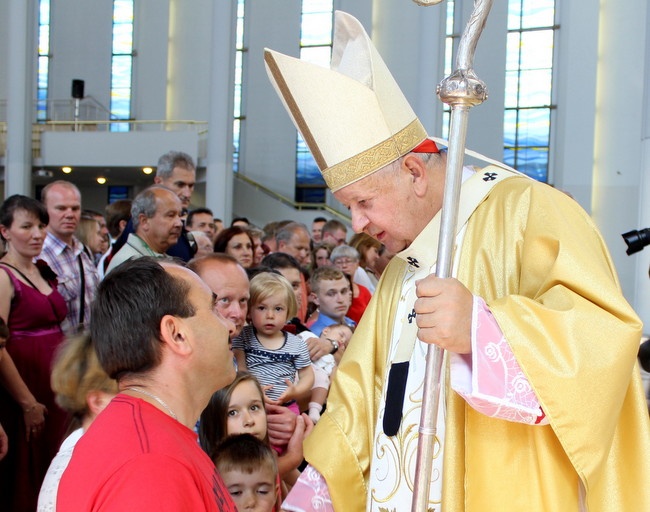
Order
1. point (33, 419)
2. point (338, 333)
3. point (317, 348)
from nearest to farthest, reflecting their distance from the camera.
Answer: point (33, 419)
point (317, 348)
point (338, 333)

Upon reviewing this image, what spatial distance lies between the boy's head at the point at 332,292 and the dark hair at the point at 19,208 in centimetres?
154

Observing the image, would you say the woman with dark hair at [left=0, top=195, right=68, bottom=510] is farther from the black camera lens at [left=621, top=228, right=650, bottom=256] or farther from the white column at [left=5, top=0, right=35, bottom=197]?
the white column at [left=5, top=0, right=35, bottom=197]

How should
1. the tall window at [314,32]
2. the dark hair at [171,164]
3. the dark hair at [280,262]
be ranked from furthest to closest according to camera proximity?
1. the tall window at [314,32]
2. the dark hair at [171,164]
3. the dark hair at [280,262]

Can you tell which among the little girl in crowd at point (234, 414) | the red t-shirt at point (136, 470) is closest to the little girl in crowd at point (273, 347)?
the little girl in crowd at point (234, 414)

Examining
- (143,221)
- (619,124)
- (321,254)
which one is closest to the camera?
(143,221)

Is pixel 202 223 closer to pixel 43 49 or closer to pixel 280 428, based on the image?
pixel 280 428

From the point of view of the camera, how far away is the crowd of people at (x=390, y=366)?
5.37 ft

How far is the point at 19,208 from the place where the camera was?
3.99 metres

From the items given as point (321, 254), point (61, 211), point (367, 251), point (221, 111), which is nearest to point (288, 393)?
point (61, 211)

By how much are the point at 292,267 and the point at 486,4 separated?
2.98 meters

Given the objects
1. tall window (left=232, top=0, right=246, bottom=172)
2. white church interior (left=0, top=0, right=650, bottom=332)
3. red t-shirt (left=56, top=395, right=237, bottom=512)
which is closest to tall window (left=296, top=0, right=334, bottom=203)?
white church interior (left=0, top=0, right=650, bottom=332)

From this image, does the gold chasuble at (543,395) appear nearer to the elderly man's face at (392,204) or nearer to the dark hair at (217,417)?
the elderly man's face at (392,204)

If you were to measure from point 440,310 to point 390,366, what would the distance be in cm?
49

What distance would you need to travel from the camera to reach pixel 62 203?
15.2 feet
